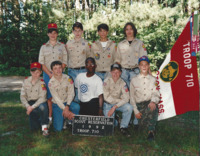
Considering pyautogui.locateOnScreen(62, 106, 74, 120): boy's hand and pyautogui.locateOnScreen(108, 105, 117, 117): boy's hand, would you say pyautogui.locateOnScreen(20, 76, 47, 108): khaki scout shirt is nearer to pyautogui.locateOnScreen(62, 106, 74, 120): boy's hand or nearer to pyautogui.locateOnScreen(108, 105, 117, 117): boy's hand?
pyautogui.locateOnScreen(62, 106, 74, 120): boy's hand

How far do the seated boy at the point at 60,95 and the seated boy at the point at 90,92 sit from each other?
0.57 feet

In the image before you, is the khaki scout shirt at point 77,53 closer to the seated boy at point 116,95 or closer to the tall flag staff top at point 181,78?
the seated boy at point 116,95

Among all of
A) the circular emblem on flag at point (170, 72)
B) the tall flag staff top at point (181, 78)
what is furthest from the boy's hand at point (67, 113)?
the circular emblem on flag at point (170, 72)

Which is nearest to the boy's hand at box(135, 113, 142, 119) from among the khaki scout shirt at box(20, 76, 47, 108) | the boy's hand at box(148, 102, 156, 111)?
the boy's hand at box(148, 102, 156, 111)

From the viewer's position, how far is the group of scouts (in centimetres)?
422

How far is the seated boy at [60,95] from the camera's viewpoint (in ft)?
14.5

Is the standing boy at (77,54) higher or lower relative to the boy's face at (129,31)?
lower

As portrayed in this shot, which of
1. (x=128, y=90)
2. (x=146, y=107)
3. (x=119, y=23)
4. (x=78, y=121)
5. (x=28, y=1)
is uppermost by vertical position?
(x=28, y=1)

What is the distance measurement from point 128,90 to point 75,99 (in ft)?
4.17

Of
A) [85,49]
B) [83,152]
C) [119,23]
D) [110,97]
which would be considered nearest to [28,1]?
[119,23]

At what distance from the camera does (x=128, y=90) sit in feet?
14.5

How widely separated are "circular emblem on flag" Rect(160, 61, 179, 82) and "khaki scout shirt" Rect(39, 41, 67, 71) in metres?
2.29

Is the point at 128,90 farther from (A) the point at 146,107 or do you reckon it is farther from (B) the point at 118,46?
(B) the point at 118,46

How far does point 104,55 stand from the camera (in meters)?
5.00
